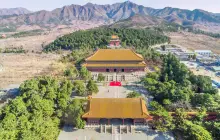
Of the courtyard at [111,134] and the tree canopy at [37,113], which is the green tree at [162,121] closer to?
the courtyard at [111,134]

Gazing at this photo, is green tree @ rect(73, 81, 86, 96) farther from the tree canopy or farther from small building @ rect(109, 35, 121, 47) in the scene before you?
small building @ rect(109, 35, 121, 47)

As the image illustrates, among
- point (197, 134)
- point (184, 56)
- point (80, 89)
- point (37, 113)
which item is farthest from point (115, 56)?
point (184, 56)

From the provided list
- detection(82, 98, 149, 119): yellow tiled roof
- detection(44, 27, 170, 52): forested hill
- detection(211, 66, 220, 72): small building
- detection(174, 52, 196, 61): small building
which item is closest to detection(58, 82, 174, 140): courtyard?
detection(82, 98, 149, 119): yellow tiled roof

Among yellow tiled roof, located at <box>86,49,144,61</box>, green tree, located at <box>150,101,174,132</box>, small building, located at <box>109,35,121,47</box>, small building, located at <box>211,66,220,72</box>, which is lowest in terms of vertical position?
green tree, located at <box>150,101,174,132</box>

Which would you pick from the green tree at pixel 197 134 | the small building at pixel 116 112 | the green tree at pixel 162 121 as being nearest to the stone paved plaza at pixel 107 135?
the green tree at pixel 162 121

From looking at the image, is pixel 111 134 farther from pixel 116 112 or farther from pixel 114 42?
pixel 114 42

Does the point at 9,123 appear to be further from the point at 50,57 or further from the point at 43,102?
the point at 50,57

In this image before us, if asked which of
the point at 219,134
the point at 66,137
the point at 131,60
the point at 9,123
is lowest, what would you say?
the point at 66,137

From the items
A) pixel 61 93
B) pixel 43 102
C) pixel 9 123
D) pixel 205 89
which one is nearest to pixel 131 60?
pixel 205 89
